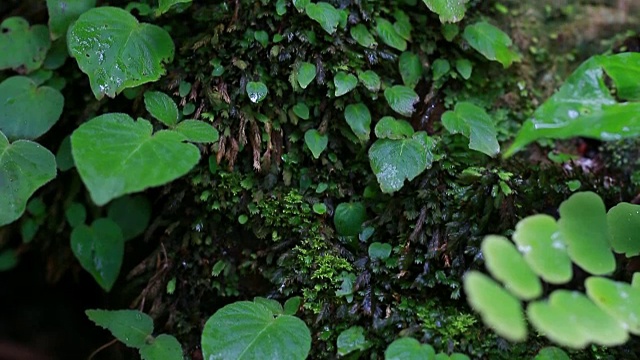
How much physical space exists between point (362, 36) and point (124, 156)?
0.92 m

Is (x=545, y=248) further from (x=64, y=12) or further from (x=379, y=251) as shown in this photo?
(x=64, y=12)

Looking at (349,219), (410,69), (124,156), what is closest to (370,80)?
(410,69)

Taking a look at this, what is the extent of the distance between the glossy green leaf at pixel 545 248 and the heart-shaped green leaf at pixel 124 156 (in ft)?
2.53

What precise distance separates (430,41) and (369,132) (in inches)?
18.0

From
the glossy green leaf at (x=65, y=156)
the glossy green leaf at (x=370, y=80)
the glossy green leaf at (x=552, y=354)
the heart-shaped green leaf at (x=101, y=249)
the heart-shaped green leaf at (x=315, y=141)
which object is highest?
the glossy green leaf at (x=370, y=80)

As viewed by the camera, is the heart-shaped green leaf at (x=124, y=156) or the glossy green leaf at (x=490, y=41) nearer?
the heart-shaped green leaf at (x=124, y=156)

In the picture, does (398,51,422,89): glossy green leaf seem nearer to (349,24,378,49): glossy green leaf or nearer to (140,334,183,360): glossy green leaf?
(349,24,378,49): glossy green leaf

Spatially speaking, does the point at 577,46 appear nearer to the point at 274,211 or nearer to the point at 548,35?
the point at 548,35

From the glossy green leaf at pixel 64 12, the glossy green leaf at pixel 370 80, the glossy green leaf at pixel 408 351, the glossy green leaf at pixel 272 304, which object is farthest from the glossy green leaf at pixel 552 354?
the glossy green leaf at pixel 64 12

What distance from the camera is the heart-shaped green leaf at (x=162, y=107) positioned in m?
1.60

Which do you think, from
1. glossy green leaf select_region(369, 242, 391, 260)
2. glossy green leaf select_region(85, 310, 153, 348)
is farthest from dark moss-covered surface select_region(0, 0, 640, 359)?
glossy green leaf select_region(85, 310, 153, 348)

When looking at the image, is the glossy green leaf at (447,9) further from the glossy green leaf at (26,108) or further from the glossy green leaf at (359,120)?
the glossy green leaf at (26,108)

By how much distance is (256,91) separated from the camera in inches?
67.3

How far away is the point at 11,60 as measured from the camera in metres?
1.89
